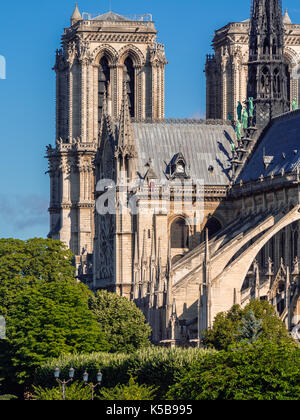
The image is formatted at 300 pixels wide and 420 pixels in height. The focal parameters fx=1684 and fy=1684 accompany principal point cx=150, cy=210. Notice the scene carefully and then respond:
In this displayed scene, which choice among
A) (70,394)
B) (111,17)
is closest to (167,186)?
(111,17)

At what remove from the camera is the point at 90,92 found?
547 ft

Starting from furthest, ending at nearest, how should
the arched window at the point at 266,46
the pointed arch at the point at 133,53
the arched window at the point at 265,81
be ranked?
the pointed arch at the point at 133,53
the arched window at the point at 266,46
the arched window at the point at 265,81

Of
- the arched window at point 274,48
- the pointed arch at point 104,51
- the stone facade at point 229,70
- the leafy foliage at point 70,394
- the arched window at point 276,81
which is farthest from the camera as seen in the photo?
the pointed arch at point 104,51

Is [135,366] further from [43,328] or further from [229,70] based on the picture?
[229,70]

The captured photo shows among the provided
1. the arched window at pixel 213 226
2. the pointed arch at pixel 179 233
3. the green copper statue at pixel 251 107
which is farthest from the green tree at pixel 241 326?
the green copper statue at pixel 251 107

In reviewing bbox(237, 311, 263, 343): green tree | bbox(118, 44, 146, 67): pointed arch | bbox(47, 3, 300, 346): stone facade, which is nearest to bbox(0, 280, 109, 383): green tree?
bbox(47, 3, 300, 346): stone facade

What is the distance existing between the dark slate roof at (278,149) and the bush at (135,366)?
28.0 meters

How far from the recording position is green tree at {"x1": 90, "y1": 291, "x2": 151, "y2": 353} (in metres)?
111

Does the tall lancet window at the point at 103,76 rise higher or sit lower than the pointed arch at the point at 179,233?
higher

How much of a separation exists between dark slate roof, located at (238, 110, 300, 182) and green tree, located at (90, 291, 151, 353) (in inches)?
615

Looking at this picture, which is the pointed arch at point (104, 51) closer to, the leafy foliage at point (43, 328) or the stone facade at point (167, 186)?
the stone facade at point (167, 186)

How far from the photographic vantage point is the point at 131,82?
17025 cm

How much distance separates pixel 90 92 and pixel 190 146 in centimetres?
3168

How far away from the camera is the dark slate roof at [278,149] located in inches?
4830
